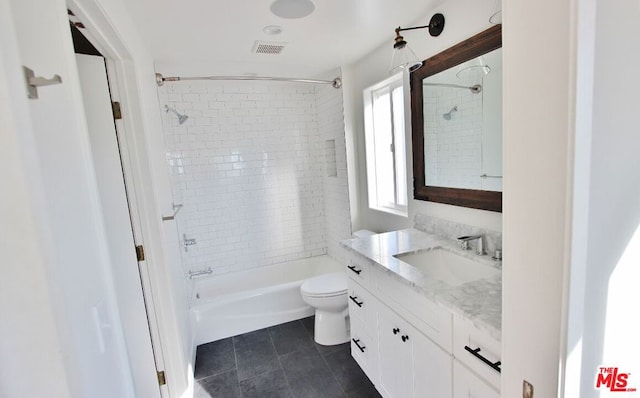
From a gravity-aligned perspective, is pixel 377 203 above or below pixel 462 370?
above

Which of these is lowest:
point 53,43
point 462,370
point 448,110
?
point 462,370

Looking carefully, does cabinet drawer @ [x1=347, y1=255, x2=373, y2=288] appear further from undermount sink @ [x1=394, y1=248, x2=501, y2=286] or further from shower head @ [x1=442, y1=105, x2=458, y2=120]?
shower head @ [x1=442, y1=105, x2=458, y2=120]

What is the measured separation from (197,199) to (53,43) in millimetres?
2549

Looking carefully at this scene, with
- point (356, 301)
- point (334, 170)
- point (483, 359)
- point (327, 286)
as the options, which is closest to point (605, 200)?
point (483, 359)

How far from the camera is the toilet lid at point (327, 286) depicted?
2.38 meters

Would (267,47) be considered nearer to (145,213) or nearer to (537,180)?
(145,213)

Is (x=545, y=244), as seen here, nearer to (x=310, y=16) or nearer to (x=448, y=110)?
(x=448, y=110)

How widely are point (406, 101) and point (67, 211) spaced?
1992mm

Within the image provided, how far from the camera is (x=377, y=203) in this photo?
2730mm

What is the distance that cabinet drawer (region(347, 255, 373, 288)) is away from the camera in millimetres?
1759

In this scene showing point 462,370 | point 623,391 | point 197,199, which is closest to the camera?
point 623,391

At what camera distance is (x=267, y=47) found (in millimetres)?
2279

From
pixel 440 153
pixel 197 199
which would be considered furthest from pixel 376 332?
pixel 197 199

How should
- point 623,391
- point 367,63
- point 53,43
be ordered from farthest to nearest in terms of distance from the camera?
point 367,63, point 53,43, point 623,391
